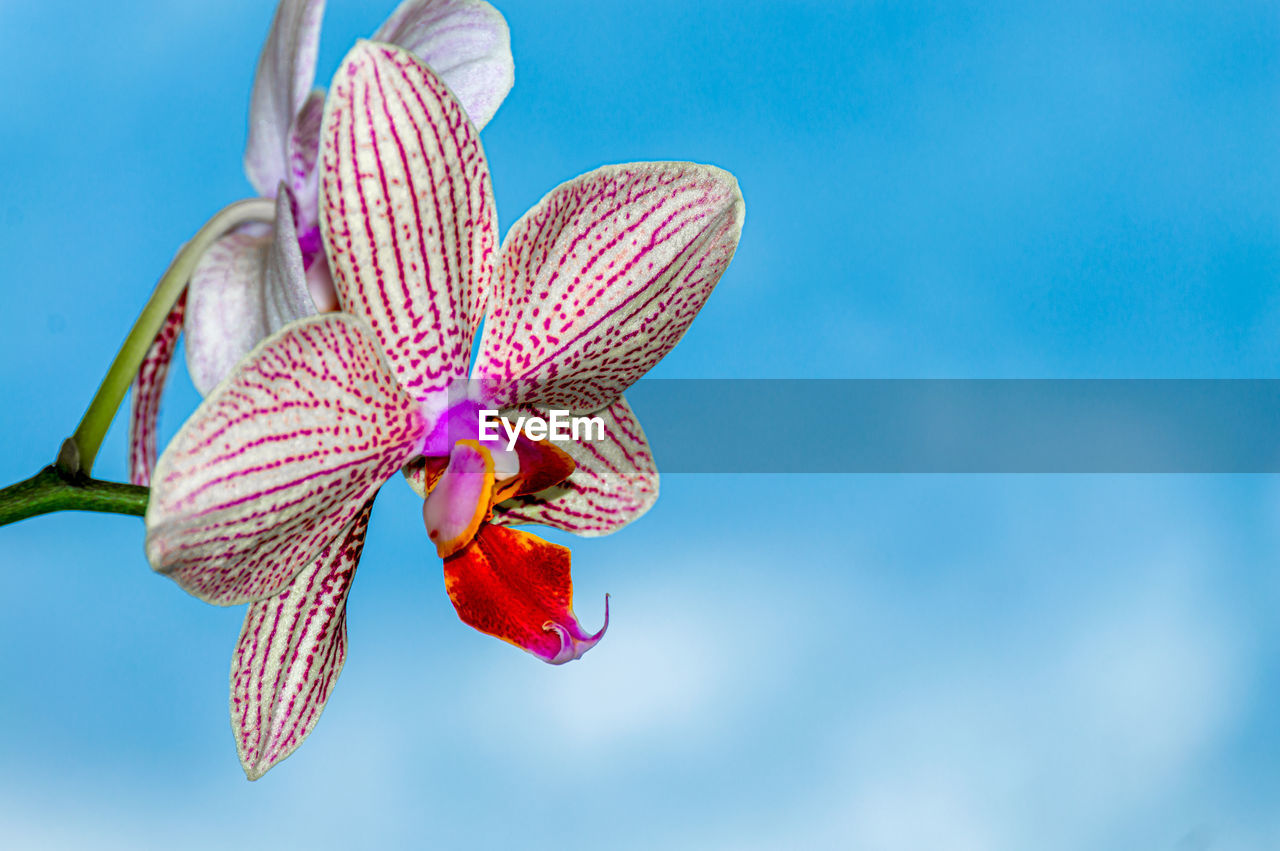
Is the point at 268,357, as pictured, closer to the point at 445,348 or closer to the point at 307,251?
the point at 445,348

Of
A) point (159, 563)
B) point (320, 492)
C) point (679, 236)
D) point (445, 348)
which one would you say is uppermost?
point (679, 236)

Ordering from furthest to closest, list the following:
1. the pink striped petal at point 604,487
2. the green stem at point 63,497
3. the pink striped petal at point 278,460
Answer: the pink striped petal at point 604,487, the green stem at point 63,497, the pink striped petal at point 278,460

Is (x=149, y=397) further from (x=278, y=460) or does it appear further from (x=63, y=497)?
(x=278, y=460)

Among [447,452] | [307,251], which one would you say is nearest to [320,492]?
[447,452]

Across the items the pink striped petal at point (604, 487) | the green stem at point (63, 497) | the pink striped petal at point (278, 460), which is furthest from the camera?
the pink striped petal at point (604, 487)

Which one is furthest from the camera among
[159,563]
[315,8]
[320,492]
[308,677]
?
[315,8]

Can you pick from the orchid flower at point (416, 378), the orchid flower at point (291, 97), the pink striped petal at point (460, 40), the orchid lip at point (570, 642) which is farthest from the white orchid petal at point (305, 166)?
the orchid lip at point (570, 642)

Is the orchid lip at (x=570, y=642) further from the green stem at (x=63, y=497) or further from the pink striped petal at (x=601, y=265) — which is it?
the green stem at (x=63, y=497)
